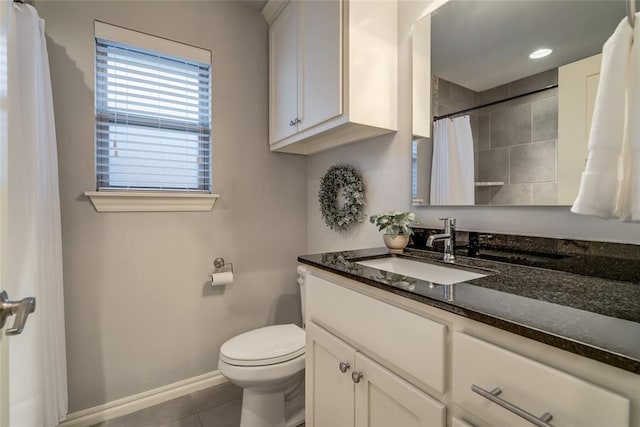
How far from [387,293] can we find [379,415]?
0.37 metres

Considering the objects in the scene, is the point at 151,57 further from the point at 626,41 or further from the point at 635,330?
the point at 635,330

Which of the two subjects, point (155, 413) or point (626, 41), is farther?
point (155, 413)

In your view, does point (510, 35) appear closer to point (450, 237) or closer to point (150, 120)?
point (450, 237)

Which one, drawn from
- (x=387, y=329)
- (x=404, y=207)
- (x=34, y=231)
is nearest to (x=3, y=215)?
(x=34, y=231)

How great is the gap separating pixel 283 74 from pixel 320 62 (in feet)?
1.55

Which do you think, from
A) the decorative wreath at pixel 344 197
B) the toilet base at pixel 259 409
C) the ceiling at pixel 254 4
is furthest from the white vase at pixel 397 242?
the ceiling at pixel 254 4

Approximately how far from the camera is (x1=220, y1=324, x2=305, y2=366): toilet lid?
1.41 meters

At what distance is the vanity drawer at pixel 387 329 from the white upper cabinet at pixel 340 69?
31.7 inches

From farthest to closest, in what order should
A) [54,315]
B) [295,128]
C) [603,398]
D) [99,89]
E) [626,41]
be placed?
[295,128] < [99,89] < [54,315] < [626,41] < [603,398]

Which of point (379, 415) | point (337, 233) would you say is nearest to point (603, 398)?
point (379, 415)

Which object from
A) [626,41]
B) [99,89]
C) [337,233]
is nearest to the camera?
[626,41]

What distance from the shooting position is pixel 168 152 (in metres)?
1.83

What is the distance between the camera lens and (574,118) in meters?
0.97

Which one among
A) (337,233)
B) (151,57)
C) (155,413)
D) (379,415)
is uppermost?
(151,57)
